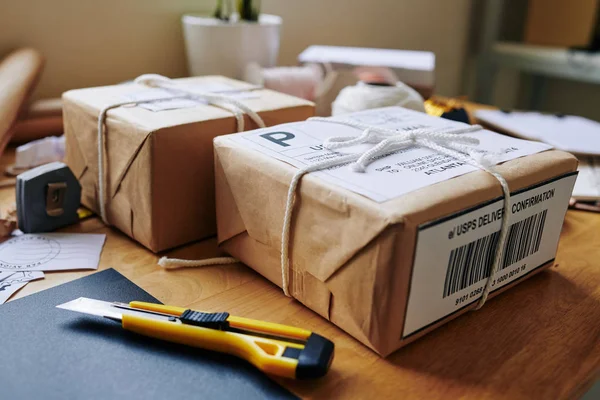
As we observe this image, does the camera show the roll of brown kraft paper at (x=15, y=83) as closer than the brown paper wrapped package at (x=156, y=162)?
No

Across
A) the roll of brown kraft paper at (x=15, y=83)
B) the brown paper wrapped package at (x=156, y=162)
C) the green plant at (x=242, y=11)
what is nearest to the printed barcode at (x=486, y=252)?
the brown paper wrapped package at (x=156, y=162)

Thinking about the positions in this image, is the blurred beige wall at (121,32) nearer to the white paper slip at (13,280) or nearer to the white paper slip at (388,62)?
the white paper slip at (388,62)

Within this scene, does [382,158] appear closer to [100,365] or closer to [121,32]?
[100,365]

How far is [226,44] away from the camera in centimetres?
91

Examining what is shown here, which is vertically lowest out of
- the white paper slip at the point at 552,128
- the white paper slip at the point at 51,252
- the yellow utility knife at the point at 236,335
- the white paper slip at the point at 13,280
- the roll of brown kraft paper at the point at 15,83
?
the white paper slip at the point at 13,280

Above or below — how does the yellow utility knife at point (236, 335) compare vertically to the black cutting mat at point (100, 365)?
above

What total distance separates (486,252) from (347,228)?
13 cm

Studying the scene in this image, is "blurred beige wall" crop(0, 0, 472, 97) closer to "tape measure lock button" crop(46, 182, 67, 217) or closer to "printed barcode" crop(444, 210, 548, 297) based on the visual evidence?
"tape measure lock button" crop(46, 182, 67, 217)

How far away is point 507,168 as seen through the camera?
0.46 metres

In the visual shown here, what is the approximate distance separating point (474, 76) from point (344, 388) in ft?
5.58

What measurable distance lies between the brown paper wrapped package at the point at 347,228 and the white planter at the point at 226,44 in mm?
437

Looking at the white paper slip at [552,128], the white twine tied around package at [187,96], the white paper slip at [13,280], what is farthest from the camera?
the white paper slip at [552,128]

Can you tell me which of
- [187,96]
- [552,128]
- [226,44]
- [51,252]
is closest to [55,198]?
[51,252]

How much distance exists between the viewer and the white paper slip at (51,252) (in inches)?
20.5
